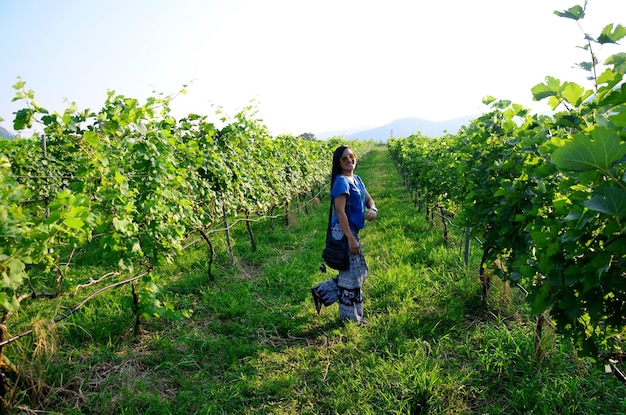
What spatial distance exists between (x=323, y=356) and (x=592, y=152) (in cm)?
271

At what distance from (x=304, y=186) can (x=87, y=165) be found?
6666 millimetres

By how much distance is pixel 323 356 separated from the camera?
3.10m

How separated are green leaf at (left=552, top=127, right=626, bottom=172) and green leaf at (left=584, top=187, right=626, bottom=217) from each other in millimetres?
61

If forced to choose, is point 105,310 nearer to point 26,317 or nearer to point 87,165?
point 26,317

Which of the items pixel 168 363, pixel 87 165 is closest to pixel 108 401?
pixel 168 363

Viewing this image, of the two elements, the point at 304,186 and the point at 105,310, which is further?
the point at 304,186

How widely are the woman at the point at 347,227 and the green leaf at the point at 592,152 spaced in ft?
8.03

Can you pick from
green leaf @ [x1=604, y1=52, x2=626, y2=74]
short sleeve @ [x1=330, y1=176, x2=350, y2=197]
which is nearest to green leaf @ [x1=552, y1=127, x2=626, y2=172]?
green leaf @ [x1=604, y1=52, x2=626, y2=74]

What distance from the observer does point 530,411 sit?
2264mm

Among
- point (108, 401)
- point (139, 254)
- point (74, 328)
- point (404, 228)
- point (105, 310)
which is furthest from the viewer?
point (404, 228)

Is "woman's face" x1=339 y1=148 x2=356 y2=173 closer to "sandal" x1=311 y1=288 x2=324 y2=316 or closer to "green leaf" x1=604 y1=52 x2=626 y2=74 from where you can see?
"sandal" x1=311 y1=288 x2=324 y2=316

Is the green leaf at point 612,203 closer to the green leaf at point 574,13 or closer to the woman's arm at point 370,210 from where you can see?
the green leaf at point 574,13

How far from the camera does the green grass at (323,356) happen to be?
251 cm

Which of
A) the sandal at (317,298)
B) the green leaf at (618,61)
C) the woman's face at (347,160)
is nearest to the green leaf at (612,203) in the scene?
the green leaf at (618,61)
